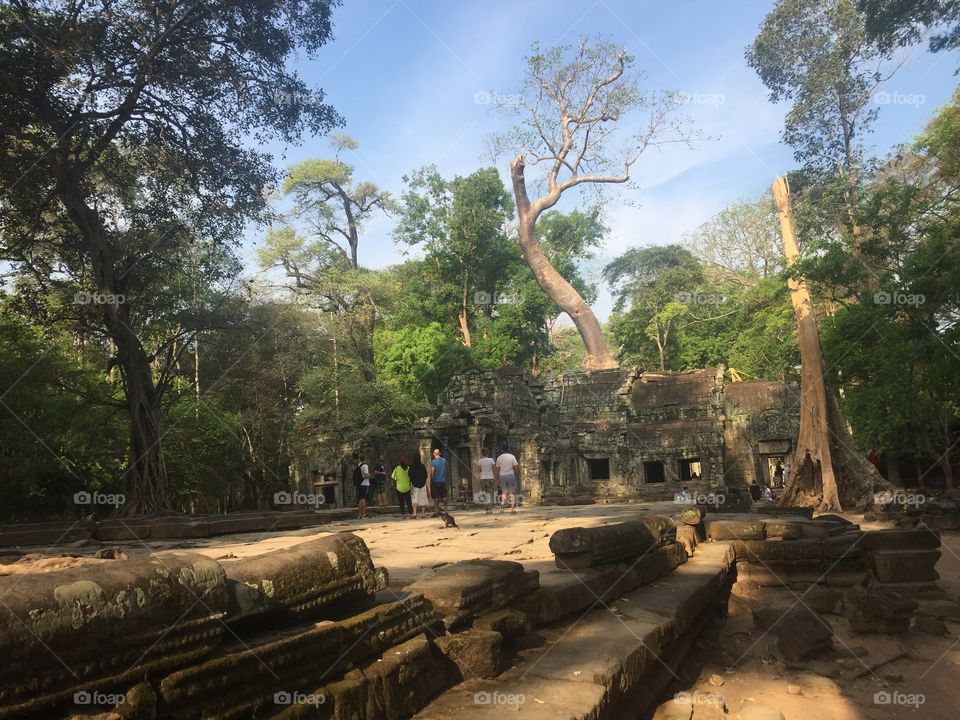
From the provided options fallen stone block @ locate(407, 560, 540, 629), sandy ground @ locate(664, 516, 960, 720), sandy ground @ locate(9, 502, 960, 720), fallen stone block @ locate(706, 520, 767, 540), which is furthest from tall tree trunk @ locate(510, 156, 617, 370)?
fallen stone block @ locate(407, 560, 540, 629)

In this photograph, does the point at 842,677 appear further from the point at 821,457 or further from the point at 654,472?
the point at 654,472

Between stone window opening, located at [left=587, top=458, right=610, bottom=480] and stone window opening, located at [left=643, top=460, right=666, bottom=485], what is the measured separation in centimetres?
155

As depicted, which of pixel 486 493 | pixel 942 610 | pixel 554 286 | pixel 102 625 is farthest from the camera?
pixel 554 286

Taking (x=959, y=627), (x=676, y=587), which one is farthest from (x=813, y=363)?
(x=676, y=587)

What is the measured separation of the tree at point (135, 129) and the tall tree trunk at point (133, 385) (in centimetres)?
3

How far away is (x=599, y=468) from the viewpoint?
1073 inches

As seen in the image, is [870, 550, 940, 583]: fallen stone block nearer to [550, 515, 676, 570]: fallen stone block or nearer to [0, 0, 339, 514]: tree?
[550, 515, 676, 570]: fallen stone block

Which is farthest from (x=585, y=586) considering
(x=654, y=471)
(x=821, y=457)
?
(x=654, y=471)


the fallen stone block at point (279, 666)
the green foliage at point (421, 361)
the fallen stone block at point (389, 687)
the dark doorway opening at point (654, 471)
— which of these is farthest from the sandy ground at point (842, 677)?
the green foliage at point (421, 361)

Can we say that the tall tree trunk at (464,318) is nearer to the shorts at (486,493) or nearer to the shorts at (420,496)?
the shorts at (486,493)

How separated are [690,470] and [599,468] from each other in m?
3.59

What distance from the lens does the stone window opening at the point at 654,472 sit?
87.8 ft

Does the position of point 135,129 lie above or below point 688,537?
above

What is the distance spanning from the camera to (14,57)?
1350cm
